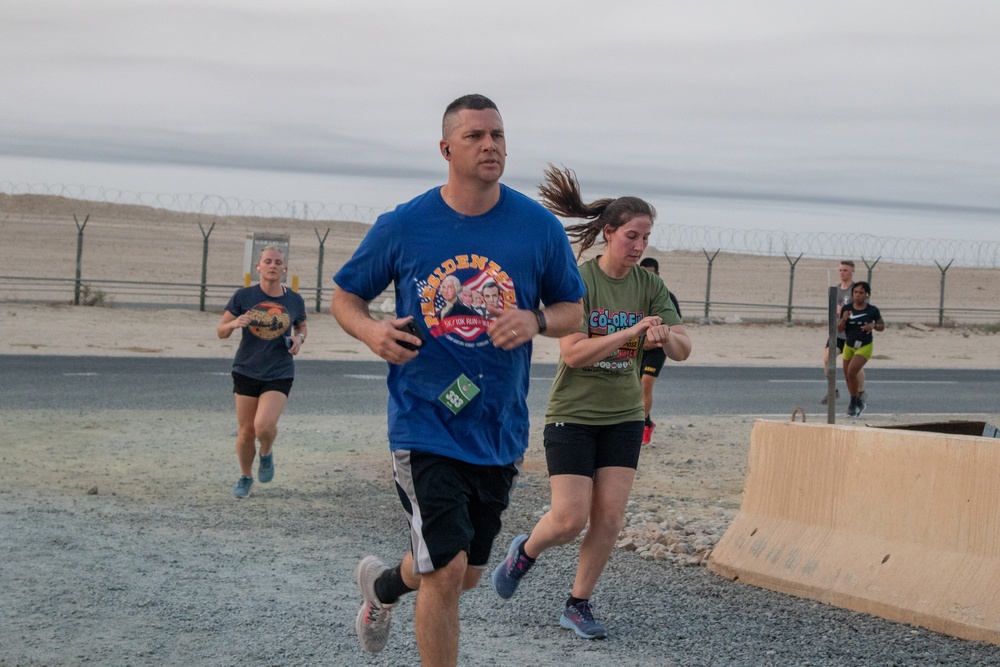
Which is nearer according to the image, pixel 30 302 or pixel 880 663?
pixel 880 663

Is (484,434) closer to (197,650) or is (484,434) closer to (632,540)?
(197,650)

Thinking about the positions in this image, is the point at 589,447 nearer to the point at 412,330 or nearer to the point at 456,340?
the point at 456,340

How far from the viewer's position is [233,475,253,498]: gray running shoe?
331 inches

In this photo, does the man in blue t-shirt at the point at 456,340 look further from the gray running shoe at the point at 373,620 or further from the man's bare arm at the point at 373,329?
the gray running shoe at the point at 373,620

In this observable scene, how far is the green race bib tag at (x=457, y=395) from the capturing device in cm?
413

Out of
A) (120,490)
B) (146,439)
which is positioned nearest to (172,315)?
(146,439)

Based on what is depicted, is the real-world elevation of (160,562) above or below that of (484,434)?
below

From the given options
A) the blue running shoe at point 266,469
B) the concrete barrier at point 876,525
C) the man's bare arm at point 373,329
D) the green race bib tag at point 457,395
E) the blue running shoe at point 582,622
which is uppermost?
the man's bare arm at point 373,329

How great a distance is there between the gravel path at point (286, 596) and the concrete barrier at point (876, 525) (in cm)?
12

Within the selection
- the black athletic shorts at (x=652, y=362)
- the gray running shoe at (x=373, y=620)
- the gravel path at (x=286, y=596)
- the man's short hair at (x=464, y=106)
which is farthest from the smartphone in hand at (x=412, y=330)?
the black athletic shorts at (x=652, y=362)

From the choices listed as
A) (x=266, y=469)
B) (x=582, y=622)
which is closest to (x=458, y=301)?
(x=582, y=622)

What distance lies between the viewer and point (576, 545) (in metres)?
7.22

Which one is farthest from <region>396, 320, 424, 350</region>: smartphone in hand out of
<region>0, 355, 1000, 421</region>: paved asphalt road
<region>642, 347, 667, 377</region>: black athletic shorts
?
<region>0, 355, 1000, 421</region>: paved asphalt road

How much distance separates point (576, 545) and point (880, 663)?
2507 mm
